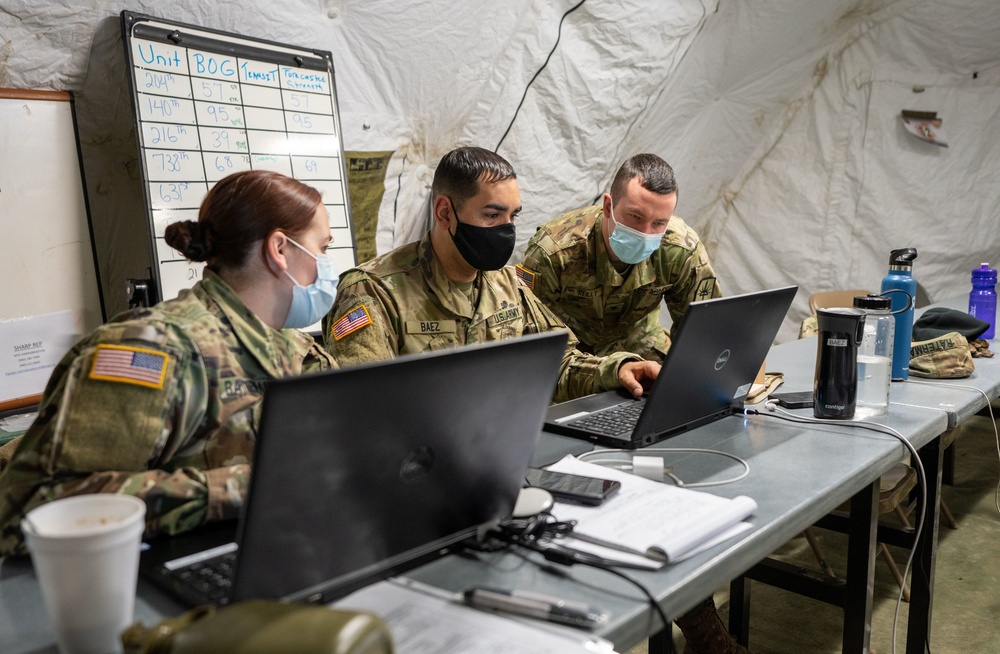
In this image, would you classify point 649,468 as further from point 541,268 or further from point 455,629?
point 541,268

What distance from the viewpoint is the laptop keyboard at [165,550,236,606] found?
87cm

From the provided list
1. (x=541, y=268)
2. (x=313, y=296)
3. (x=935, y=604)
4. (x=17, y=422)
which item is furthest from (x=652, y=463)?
(x=935, y=604)

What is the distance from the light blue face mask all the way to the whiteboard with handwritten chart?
0.88 meters

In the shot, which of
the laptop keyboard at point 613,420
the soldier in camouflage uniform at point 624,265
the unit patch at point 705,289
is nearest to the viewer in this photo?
the laptop keyboard at point 613,420

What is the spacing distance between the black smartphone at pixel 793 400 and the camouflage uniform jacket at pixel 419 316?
320 millimetres

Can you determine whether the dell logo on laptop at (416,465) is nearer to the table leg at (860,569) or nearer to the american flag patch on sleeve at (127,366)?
the american flag patch on sleeve at (127,366)

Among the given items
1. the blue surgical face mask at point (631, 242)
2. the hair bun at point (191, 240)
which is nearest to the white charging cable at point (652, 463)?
the hair bun at point (191, 240)

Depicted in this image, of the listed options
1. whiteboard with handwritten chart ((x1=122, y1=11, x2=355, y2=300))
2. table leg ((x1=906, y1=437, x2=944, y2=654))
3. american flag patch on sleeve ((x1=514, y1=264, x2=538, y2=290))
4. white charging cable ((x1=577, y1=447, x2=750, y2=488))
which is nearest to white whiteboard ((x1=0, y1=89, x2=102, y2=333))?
whiteboard with handwritten chart ((x1=122, y1=11, x2=355, y2=300))

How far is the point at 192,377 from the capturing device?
111 cm

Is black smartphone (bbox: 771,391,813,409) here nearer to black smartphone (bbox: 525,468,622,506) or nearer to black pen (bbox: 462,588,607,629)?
black smartphone (bbox: 525,468,622,506)

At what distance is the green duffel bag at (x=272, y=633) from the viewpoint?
609 mm

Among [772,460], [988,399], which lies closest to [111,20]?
[772,460]

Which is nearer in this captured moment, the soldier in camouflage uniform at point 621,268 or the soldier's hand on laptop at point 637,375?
the soldier's hand on laptop at point 637,375

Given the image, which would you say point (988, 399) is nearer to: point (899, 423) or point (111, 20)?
point (899, 423)
